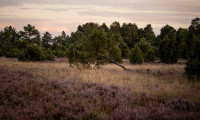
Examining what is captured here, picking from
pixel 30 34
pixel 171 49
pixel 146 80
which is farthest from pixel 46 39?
pixel 146 80

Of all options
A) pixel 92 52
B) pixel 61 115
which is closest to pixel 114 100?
pixel 61 115

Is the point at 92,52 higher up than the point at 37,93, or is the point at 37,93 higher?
the point at 92,52

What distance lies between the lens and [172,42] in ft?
83.7

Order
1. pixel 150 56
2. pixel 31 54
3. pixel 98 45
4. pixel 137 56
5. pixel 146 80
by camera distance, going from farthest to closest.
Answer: pixel 150 56, pixel 137 56, pixel 31 54, pixel 98 45, pixel 146 80

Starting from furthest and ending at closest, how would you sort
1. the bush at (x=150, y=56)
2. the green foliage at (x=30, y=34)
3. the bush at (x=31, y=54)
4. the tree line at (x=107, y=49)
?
the green foliage at (x=30, y=34) → the bush at (x=150, y=56) → the bush at (x=31, y=54) → the tree line at (x=107, y=49)

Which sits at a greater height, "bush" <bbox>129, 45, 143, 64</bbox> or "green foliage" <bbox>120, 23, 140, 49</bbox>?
"green foliage" <bbox>120, 23, 140, 49</bbox>

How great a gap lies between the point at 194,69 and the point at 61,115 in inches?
321

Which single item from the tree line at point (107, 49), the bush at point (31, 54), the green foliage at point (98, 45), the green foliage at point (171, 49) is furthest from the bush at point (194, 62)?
the bush at point (31, 54)

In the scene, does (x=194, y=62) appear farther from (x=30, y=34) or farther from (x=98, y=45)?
(x=30, y=34)

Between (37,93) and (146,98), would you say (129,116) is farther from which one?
(37,93)

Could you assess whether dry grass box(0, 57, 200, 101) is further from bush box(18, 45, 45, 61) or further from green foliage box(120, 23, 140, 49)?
green foliage box(120, 23, 140, 49)

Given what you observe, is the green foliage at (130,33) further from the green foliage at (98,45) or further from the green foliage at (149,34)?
the green foliage at (98,45)

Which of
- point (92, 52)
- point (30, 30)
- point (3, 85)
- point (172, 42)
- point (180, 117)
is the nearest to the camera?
point (180, 117)

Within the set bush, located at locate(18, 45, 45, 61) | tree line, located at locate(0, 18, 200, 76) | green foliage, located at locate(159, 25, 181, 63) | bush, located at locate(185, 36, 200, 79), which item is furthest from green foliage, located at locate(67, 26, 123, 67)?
green foliage, located at locate(159, 25, 181, 63)
